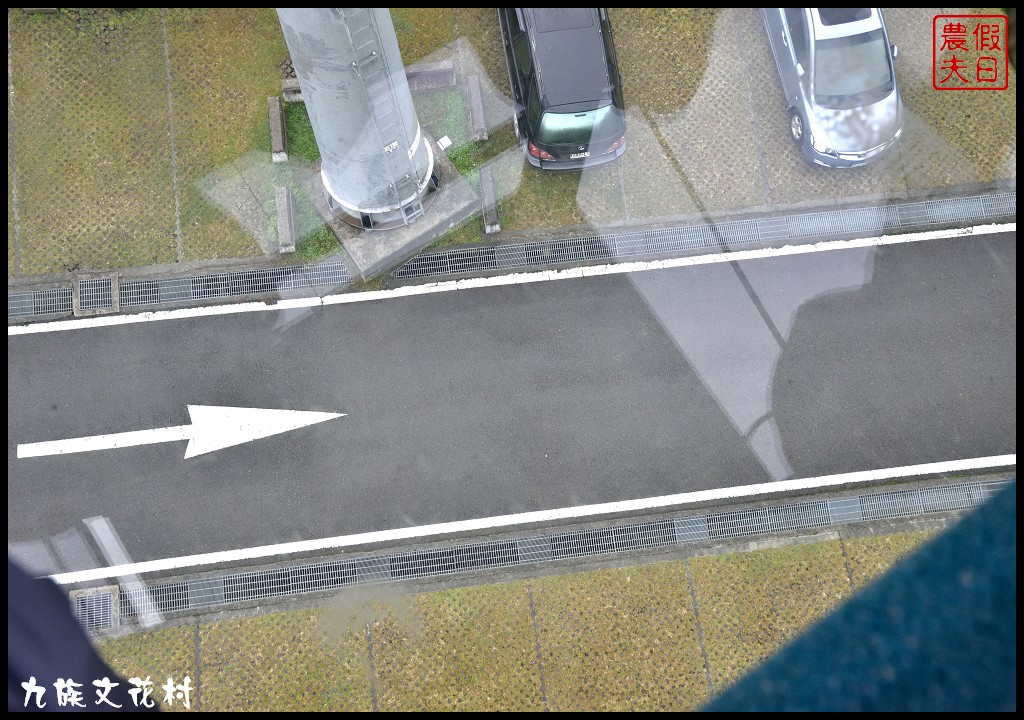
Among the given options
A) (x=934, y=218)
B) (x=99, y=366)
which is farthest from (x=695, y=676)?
(x=99, y=366)

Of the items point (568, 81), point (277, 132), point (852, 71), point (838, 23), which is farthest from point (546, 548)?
point (838, 23)

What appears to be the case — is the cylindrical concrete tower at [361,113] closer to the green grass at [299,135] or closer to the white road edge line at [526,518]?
the green grass at [299,135]

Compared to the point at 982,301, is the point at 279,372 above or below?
above

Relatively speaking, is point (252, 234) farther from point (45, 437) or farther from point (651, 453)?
point (651, 453)

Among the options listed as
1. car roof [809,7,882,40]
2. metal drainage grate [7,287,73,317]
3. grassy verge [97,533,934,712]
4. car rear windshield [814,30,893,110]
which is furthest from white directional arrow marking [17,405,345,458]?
car roof [809,7,882,40]

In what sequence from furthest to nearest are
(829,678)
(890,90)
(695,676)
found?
1. (890,90)
2. (695,676)
3. (829,678)

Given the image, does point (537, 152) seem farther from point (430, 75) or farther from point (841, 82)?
point (841, 82)
